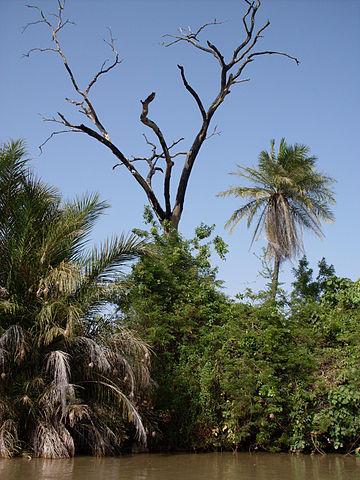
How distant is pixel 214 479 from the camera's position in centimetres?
955

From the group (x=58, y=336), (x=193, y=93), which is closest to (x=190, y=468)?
(x=58, y=336)

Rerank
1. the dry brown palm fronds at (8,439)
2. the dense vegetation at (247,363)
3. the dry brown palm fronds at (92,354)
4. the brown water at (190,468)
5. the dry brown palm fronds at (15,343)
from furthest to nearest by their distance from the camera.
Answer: the dense vegetation at (247,363)
the dry brown palm fronds at (92,354)
the dry brown palm fronds at (15,343)
the dry brown palm fronds at (8,439)
the brown water at (190,468)

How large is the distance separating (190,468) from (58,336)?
367 cm

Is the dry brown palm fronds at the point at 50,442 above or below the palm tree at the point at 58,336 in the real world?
below

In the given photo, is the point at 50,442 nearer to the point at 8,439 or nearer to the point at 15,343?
the point at 8,439

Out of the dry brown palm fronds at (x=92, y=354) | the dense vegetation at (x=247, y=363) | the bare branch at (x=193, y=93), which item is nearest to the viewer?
the dry brown palm fronds at (x=92, y=354)

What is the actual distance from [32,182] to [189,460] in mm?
6763

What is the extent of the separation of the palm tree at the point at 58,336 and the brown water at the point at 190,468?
2.03 ft

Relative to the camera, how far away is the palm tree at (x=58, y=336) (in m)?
11.5

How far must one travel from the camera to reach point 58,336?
12.3m

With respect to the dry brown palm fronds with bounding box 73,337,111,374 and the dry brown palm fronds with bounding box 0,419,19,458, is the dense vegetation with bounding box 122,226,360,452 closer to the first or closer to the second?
the dry brown palm fronds with bounding box 73,337,111,374

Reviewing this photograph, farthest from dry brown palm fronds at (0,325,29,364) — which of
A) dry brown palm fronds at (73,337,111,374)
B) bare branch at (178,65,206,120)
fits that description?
bare branch at (178,65,206,120)

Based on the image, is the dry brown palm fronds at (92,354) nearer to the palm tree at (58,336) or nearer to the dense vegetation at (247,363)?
the palm tree at (58,336)

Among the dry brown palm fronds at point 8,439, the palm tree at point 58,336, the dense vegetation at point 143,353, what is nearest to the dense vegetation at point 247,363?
the dense vegetation at point 143,353
